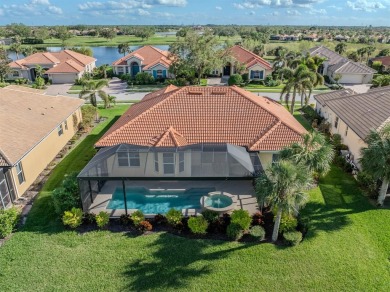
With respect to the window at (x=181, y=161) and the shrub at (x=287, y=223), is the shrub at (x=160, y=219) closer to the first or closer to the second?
the window at (x=181, y=161)

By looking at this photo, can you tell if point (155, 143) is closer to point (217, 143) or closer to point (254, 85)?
point (217, 143)

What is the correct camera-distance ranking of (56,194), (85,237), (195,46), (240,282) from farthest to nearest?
(195,46) → (56,194) → (85,237) → (240,282)

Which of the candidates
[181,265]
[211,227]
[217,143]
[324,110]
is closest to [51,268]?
[181,265]

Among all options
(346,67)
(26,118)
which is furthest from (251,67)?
(26,118)

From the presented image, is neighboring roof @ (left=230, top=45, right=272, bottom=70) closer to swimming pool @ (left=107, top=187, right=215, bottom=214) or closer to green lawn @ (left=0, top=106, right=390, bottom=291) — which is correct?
swimming pool @ (left=107, top=187, right=215, bottom=214)

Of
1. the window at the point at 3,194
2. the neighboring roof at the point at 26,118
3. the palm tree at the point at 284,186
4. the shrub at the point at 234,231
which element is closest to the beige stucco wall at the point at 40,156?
the neighboring roof at the point at 26,118

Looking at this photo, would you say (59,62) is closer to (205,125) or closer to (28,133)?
(28,133)

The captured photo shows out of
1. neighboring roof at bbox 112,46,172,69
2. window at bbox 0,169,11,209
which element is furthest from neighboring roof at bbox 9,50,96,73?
window at bbox 0,169,11,209
